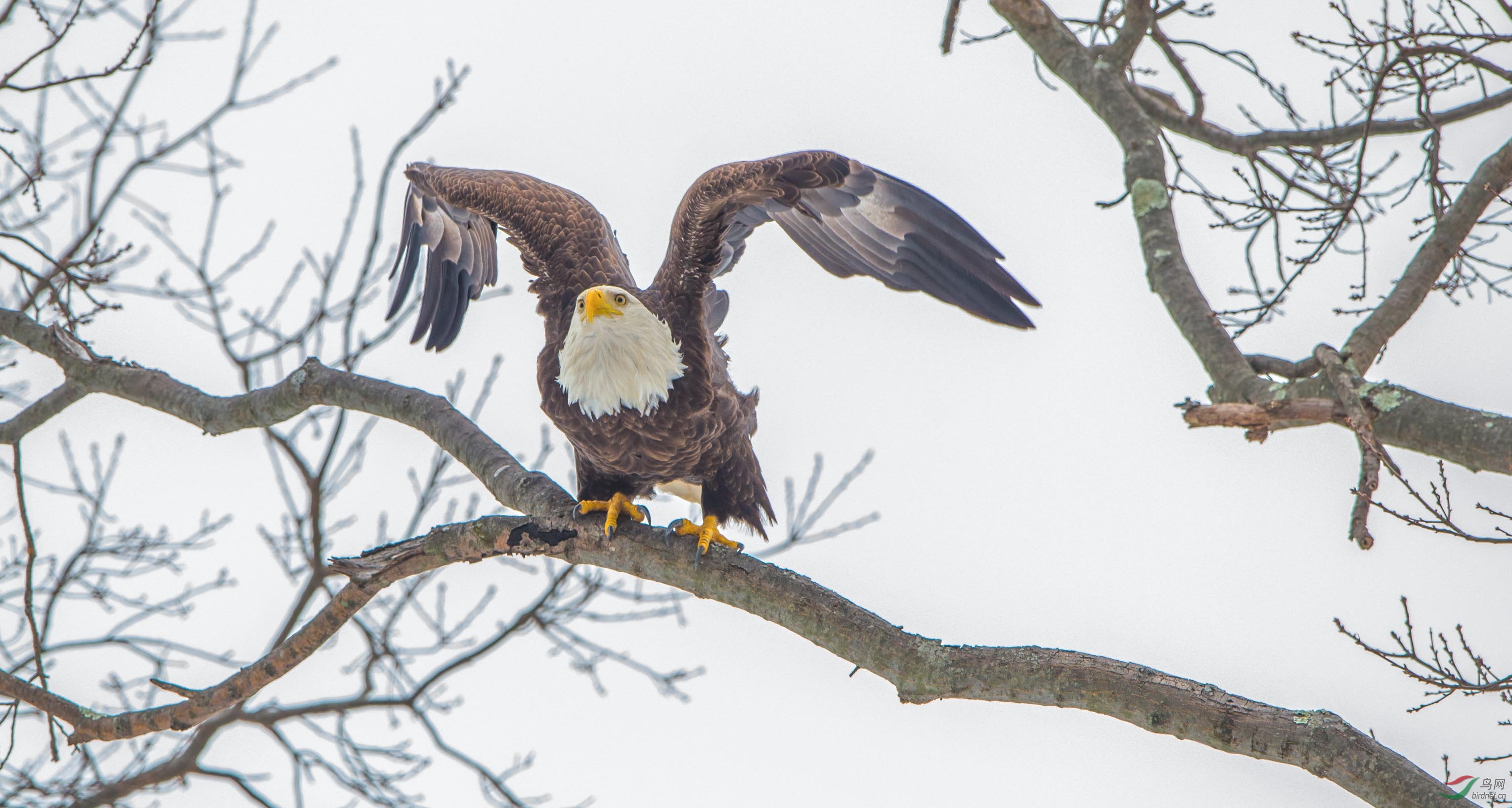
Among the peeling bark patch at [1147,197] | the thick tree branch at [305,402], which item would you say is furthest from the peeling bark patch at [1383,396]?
the thick tree branch at [305,402]

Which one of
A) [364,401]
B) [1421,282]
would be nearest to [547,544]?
[364,401]

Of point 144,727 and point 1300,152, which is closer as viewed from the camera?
point 144,727

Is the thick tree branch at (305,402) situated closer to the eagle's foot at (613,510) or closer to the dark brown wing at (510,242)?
the eagle's foot at (613,510)

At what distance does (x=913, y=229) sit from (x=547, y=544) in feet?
5.85

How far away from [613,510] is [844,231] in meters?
1.52

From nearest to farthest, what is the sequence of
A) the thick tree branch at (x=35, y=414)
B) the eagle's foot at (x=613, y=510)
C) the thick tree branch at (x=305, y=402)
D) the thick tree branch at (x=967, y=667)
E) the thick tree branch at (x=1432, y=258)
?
the thick tree branch at (x=967, y=667), the thick tree branch at (x=1432, y=258), the eagle's foot at (x=613, y=510), the thick tree branch at (x=305, y=402), the thick tree branch at (x=35, y=414)

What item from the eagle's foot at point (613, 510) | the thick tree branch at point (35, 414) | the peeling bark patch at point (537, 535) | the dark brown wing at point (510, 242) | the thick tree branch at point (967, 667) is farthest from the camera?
the thick tree branch at point (35, 414)

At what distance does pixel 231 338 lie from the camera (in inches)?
167

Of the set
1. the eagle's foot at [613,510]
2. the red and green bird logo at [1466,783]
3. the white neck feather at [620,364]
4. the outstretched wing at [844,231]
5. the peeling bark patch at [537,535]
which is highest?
the outstretched wing at [844,231]

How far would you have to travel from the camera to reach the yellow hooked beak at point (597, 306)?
11.3 feet

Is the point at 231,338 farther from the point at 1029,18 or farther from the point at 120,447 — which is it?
the point at 1029,18

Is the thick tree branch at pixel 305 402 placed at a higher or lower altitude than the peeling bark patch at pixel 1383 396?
higher

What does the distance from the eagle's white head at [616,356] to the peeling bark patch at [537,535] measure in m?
0.45

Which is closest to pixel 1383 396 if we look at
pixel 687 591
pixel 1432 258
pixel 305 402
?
pixel 1432 258
